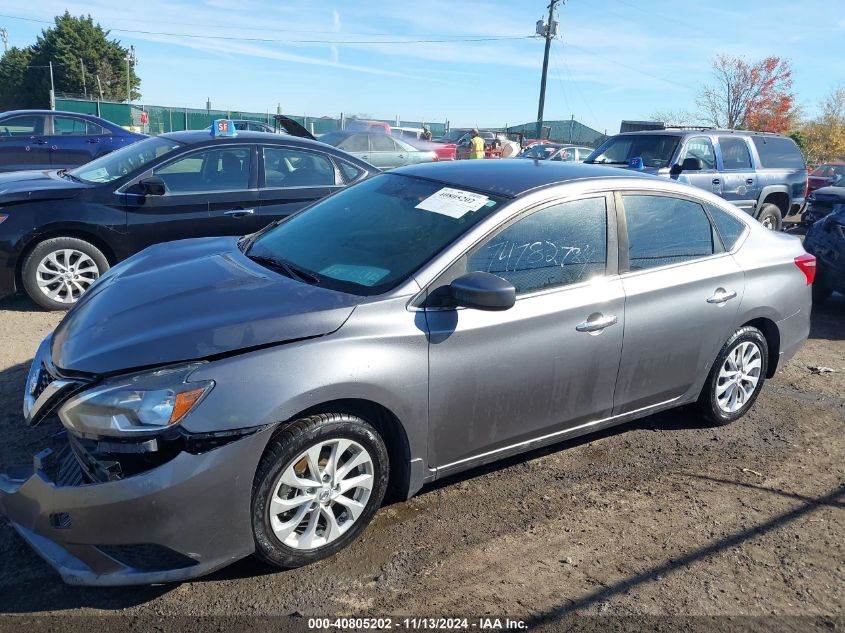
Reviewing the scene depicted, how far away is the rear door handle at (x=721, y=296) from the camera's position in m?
4.18

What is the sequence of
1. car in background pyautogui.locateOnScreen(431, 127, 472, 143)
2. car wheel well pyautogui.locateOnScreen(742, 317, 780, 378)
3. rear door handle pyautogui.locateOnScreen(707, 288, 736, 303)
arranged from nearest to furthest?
rear door handle pyautogui.locateOnScreen(707, 288, 736, 303), car wheel well pyautogui.locateOnScreen(742, 317, 780, 378), car in background pyautogui.locateOnScreen(431, 127, 472, 143)

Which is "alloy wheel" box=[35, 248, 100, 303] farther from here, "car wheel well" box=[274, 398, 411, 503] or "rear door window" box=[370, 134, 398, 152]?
"rear door window" box=[370, 134, 398, 152]

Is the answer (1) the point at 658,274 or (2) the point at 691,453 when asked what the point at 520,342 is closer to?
(1) the point at 658,274

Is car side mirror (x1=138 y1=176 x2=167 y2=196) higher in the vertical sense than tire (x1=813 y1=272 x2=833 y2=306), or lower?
higher

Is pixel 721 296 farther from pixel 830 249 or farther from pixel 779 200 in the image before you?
pixel 779 200

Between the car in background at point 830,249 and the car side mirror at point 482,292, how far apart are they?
590cm

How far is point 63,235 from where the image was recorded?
6156mm

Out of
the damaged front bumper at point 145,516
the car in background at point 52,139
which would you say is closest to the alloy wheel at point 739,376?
the damaged front bumper at point 145,516

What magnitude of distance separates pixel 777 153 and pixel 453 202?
1018 cm

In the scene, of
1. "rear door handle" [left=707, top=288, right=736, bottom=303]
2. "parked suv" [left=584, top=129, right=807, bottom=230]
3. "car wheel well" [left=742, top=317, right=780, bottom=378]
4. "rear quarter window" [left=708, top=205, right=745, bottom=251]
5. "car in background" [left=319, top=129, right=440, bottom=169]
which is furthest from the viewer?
"car in background" [left=319, top=129, right=440, bottom=169]

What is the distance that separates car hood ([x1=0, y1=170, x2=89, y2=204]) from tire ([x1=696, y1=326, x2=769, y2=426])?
Answer: 17.8ft

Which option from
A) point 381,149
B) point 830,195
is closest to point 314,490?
point 830,195

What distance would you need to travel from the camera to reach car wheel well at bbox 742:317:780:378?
182 inches

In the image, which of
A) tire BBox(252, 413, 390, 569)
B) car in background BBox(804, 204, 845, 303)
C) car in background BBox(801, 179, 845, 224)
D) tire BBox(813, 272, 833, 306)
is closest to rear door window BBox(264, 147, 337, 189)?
tire BBox(252, 413, 390, 569)
